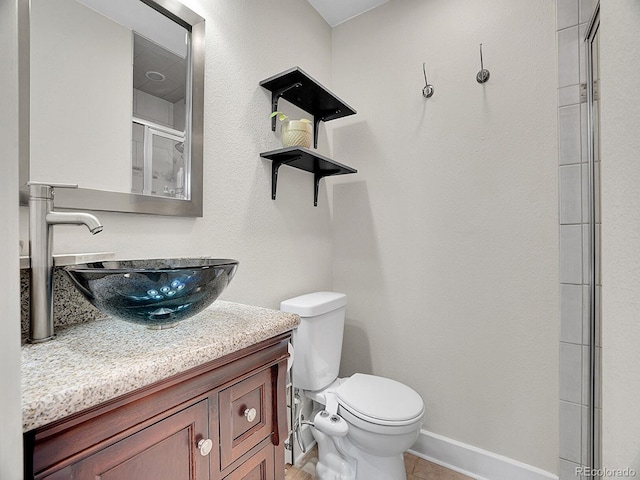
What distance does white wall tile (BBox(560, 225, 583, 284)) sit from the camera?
A: 1.29 metres

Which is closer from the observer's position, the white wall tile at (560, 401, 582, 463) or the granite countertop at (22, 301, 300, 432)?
the granite countertop at (22, 301, 300, 432)

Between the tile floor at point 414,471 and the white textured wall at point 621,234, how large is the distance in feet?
3.15

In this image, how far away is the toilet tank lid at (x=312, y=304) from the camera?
1.46 meters

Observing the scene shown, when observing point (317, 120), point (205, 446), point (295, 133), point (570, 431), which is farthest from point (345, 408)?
point (317, 120)

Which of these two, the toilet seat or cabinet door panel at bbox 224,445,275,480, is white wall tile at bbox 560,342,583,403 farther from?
cabinet door panel at bbox 224,445,275,480

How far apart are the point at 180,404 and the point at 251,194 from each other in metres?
0.98

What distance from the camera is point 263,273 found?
1.47 metres

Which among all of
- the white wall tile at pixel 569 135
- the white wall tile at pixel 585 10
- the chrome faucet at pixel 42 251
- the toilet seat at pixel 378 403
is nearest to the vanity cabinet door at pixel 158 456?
the chrome faucet at pixel 42 251

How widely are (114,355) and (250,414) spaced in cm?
35

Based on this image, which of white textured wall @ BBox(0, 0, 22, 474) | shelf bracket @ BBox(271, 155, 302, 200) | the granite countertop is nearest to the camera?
white textured wall @ BBox(0, 0, 22, 474)

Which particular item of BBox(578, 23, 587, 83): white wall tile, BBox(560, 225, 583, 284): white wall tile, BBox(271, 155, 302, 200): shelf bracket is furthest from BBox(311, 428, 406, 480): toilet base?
BBox(578, 23, 587, 83): white wall tile

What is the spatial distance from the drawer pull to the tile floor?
1051mm

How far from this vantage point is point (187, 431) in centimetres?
60

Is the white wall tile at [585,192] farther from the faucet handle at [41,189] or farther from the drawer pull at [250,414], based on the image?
the faucet handle at [41,189]
